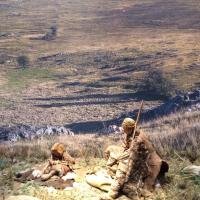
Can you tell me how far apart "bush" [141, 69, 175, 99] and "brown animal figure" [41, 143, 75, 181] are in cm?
1696

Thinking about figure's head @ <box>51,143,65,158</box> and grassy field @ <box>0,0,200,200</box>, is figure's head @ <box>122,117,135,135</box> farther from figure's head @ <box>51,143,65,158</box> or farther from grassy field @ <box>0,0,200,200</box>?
figure's head @ <box>51,143,65,158</box>

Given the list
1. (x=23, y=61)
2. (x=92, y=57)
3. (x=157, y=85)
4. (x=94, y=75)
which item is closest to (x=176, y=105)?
(x=157, y=85)

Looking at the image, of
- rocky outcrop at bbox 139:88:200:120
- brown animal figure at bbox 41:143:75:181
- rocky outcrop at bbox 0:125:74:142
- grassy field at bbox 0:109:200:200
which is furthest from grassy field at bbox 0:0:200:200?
rocky outcrop at bbox 139:88:200:120

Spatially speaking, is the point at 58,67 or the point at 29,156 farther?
the point at 58,67

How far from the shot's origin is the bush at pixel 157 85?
25.0 m

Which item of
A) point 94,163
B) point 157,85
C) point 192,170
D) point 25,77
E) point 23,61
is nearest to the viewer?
point 192,170

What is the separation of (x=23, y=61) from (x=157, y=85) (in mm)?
12185

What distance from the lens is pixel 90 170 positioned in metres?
7.89

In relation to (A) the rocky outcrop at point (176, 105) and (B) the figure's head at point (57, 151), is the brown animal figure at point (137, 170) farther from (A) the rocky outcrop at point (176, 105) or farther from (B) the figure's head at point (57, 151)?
(A) the rocky outcrop at point (176, 105)

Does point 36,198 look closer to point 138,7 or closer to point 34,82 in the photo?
point 34,82

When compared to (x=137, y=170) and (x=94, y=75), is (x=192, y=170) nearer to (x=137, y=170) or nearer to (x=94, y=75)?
(x=137, y=170)

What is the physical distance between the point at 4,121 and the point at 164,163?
16.6 metres

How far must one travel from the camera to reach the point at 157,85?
84.9 feet

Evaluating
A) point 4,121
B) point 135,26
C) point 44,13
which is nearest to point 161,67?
point 4,121
